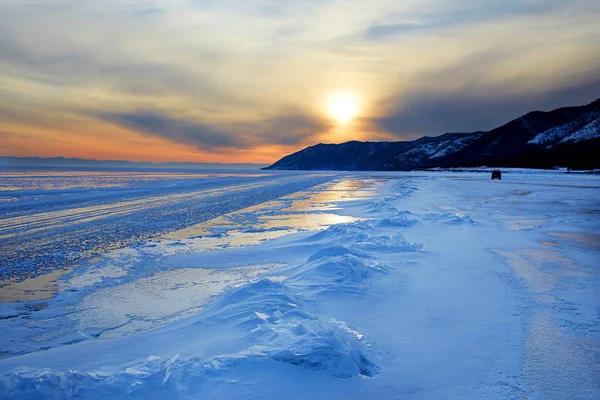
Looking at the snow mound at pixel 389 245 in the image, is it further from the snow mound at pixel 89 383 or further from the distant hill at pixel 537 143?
the distant hill at pixel 537 143

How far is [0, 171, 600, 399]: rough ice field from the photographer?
9.77ft

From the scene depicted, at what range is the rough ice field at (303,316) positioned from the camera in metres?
2.98

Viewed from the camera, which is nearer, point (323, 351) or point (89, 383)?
point (89, 383)

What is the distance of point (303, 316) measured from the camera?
427 centimetres

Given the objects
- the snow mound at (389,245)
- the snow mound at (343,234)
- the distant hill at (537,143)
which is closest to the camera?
the snow mound at (389,245)

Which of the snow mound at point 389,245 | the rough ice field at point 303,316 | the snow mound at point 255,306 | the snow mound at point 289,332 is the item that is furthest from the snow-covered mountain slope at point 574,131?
the snow mound at point 289,332

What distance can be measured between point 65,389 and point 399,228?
964 centimetres

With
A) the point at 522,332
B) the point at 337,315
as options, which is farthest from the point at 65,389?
the point at 522,332

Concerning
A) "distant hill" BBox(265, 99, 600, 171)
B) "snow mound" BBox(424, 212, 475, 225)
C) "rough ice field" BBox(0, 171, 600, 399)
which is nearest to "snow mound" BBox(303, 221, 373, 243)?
"rough ice field" BBox(0, 171, 600, 399)

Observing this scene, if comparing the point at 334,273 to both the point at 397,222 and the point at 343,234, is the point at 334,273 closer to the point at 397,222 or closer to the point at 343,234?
the point at 343,234

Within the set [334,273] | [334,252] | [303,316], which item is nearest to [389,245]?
[334,252]

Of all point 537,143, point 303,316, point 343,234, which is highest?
point 537,143

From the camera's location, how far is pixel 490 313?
4543 mm

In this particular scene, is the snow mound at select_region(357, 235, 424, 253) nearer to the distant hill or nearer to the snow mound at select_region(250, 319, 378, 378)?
the snow mound at select_region(250, 319, 378, 378)
